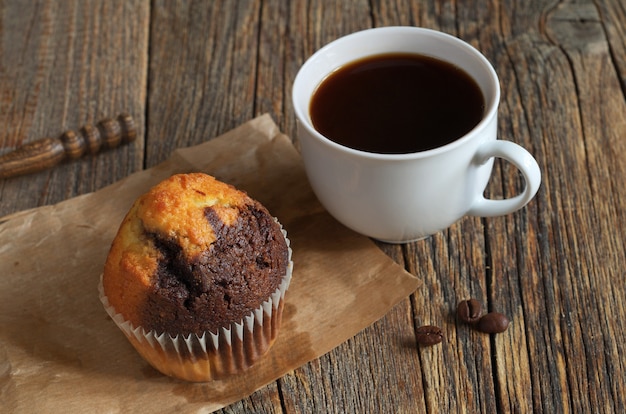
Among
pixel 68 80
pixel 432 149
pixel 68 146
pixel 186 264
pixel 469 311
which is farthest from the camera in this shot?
pixel 68 80

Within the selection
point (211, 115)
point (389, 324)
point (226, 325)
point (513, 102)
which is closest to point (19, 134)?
point (211, 115)

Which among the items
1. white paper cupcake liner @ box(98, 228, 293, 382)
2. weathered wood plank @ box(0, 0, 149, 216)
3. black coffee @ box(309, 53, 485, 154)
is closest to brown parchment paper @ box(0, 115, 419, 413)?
white paper cupcake liner @ box(98, 228, 293, 382)

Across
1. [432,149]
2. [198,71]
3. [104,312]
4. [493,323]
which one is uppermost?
[432,149]

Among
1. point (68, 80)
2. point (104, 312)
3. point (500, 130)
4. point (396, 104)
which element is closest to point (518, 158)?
point (396, 104)

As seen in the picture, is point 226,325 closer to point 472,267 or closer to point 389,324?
point 389,324

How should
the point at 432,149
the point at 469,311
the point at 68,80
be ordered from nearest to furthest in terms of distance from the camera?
the point at 432,149 → the point at 469,311 → the point at 68,80

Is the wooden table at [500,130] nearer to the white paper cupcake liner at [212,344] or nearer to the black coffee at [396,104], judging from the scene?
the white paper cupcake liner at [212,344]

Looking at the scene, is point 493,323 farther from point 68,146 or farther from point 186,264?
point 68,146

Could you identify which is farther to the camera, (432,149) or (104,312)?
(104,312)
